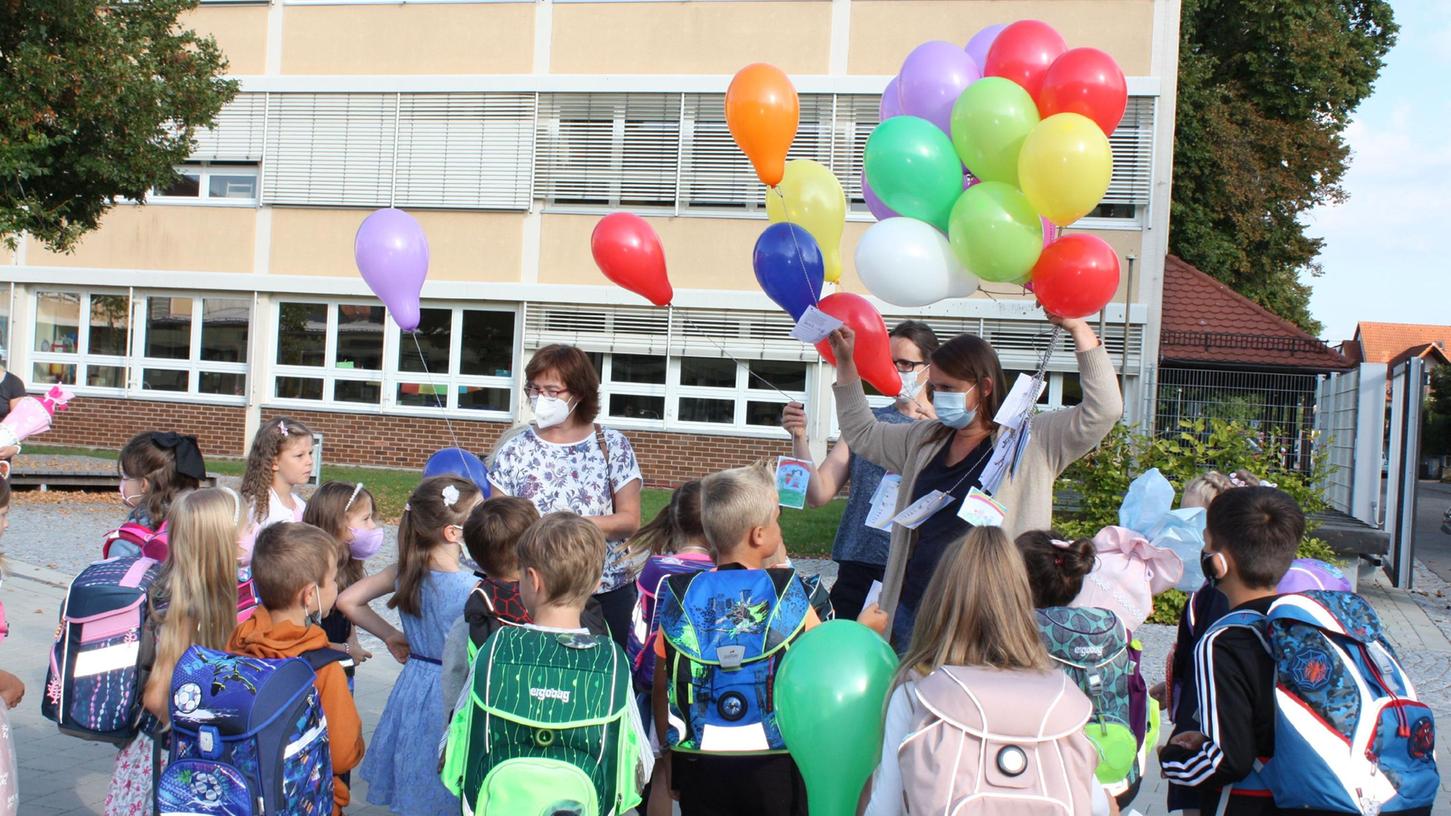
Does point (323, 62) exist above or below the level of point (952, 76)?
above

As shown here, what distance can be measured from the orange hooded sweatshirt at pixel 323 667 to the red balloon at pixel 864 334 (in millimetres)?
1929

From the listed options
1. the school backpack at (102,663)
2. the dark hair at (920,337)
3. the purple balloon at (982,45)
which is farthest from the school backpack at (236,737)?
the purple balloon at (982,45)

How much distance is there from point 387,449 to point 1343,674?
17.7 meters

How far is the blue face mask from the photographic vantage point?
361cm

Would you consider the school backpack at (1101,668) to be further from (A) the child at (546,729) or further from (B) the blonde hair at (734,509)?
(A) the child at (546,729)

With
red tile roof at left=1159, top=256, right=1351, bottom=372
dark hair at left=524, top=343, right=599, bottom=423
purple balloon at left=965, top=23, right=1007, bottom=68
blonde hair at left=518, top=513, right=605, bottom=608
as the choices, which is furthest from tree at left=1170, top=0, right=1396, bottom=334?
blonde hair at left=518, top=513, right=605, bottom=608

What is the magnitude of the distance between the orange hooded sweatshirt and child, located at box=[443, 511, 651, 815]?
19.1 inches

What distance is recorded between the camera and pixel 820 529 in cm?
1365

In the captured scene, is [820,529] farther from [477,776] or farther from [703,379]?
[477,776]

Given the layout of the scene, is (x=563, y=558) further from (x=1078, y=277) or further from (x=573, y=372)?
(x=1078, y=277)

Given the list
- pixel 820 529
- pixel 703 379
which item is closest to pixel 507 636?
pixel 820 529

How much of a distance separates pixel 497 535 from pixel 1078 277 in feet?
6.28

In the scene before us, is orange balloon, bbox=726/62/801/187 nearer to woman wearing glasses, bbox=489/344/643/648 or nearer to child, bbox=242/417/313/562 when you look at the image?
woman wearing glasses, bbox=489/344/643/648

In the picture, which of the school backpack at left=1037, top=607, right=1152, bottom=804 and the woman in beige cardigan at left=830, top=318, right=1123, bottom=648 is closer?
the school backpack at left=1037, top=607, right=1152, bottom=804
